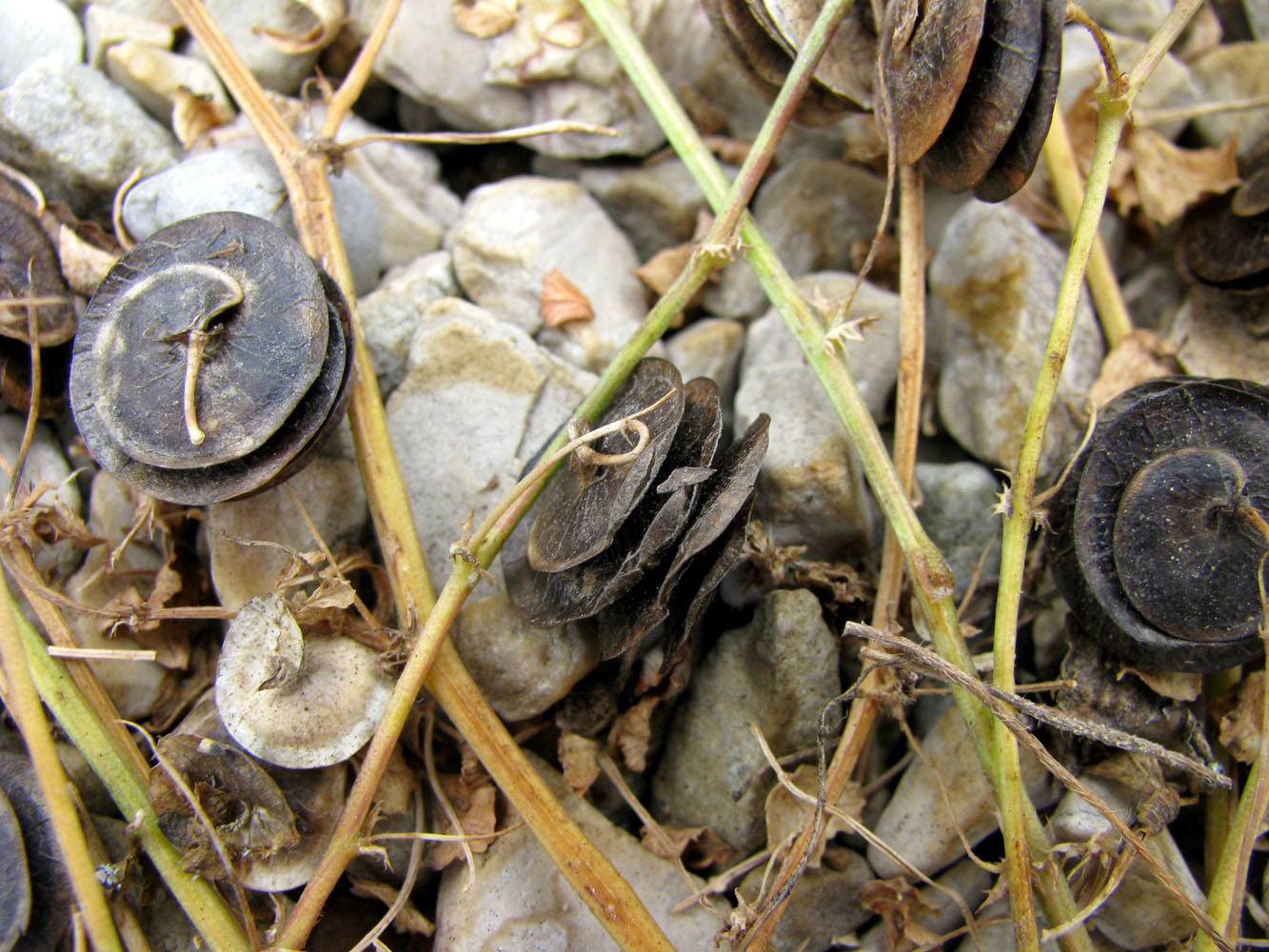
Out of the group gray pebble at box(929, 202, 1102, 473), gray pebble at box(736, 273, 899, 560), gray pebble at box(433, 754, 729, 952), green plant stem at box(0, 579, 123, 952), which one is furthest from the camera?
gray pebble at box(929, 202, 1102, 473)

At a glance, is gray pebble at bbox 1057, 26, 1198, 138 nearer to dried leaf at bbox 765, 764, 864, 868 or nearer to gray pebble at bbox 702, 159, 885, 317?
gray pebble at bbox 702, 159, 885, 317

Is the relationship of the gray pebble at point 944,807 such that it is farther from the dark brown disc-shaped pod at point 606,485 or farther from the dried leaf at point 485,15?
the dried leaf at point 485,15

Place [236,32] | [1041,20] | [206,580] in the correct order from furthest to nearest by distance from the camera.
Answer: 1. [236,32]
2. [206,580]
3. [1041,20]

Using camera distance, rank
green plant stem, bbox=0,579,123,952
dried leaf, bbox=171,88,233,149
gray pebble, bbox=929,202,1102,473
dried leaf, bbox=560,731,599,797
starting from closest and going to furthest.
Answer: green plant stem, bbox=0,579,123,952 → dried leaf, bbox=560,731,599,797 → gray pebble, bbox=929,202,1102,473 → dried leaf, bbox=171,88,233,149

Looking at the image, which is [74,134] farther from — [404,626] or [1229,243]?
[1229,243]

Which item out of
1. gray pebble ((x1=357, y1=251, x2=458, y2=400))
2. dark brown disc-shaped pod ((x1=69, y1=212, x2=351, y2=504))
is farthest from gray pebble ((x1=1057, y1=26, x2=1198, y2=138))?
dark brown disc-shaped pod ((x1=69, y1=212, x2=351, y2=504))

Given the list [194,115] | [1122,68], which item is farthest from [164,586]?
[1122,68]

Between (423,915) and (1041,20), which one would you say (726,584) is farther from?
(1041,20)

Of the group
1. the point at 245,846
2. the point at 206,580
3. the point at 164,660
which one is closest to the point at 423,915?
the point at 245,846
